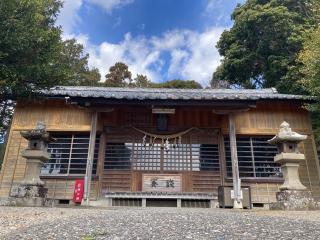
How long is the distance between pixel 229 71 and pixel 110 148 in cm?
1423

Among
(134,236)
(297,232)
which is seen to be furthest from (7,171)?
(297,232)

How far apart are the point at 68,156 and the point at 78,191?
6.17ft

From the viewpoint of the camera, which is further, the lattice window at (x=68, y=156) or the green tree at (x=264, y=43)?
the green tree at (x=264, y=43)

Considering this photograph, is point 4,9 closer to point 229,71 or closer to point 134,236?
point 134,236

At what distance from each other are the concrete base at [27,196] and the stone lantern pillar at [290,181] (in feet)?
23.8

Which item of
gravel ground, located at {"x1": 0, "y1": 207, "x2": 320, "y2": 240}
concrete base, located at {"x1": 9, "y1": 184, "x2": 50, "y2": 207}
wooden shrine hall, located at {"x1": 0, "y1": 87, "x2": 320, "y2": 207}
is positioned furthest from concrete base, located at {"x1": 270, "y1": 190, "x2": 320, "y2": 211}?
concrete base, located at {"x1": 9, "y1": 184, "x2": 50, "y2": 207}

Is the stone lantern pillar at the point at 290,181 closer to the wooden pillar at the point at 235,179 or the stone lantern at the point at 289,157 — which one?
the stone lantern at the point at 289,157

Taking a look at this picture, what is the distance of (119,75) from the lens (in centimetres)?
3100

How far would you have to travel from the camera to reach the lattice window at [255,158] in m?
13.0

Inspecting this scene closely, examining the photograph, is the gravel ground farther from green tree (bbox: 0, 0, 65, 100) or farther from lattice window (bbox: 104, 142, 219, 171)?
lattice window (bbox: 104, 142, 219, 171)

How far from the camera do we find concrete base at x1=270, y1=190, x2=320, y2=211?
9.10 m

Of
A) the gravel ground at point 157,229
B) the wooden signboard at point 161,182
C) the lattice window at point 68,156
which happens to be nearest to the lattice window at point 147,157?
the wooden signboard at point 161,182

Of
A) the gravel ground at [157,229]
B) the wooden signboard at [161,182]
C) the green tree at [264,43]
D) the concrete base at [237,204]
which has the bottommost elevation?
the gravel ground at [157,229]

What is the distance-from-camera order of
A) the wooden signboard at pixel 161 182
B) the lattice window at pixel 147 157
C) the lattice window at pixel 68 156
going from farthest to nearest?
the lattice window at pixel 68 156 < the lattice window at pixel 147 157 < the wooden signboard at pixel 161 182
